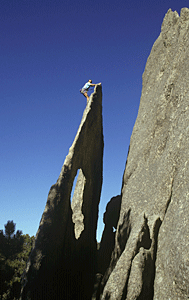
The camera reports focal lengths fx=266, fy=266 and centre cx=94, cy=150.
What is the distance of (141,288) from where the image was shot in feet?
22.6

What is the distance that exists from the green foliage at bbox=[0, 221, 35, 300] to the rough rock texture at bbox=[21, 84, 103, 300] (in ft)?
18.0

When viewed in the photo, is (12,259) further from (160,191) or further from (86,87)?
(160,191)

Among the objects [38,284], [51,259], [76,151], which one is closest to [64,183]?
[76,151]

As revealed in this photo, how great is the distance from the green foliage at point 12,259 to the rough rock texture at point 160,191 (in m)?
9.16

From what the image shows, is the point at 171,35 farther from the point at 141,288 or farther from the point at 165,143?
the point at 141,288

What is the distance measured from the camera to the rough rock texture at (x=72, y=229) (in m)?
10.3

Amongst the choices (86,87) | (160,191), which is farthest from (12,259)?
(160,191)

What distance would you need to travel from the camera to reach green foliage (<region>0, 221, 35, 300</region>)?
16281 mm

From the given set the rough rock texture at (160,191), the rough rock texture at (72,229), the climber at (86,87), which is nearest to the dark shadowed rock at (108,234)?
the rough rock texture at (72,229)

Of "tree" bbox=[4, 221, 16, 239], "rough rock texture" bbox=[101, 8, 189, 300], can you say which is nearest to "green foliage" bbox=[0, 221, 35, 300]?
"tree" bbox=[4, 221, 16, 239]

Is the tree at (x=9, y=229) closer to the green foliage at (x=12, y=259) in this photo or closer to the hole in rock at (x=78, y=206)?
the green foliage at (x=12, y=259)

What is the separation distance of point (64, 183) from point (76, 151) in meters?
2.08

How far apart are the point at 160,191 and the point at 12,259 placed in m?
14.5

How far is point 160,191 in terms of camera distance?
27.8ft
